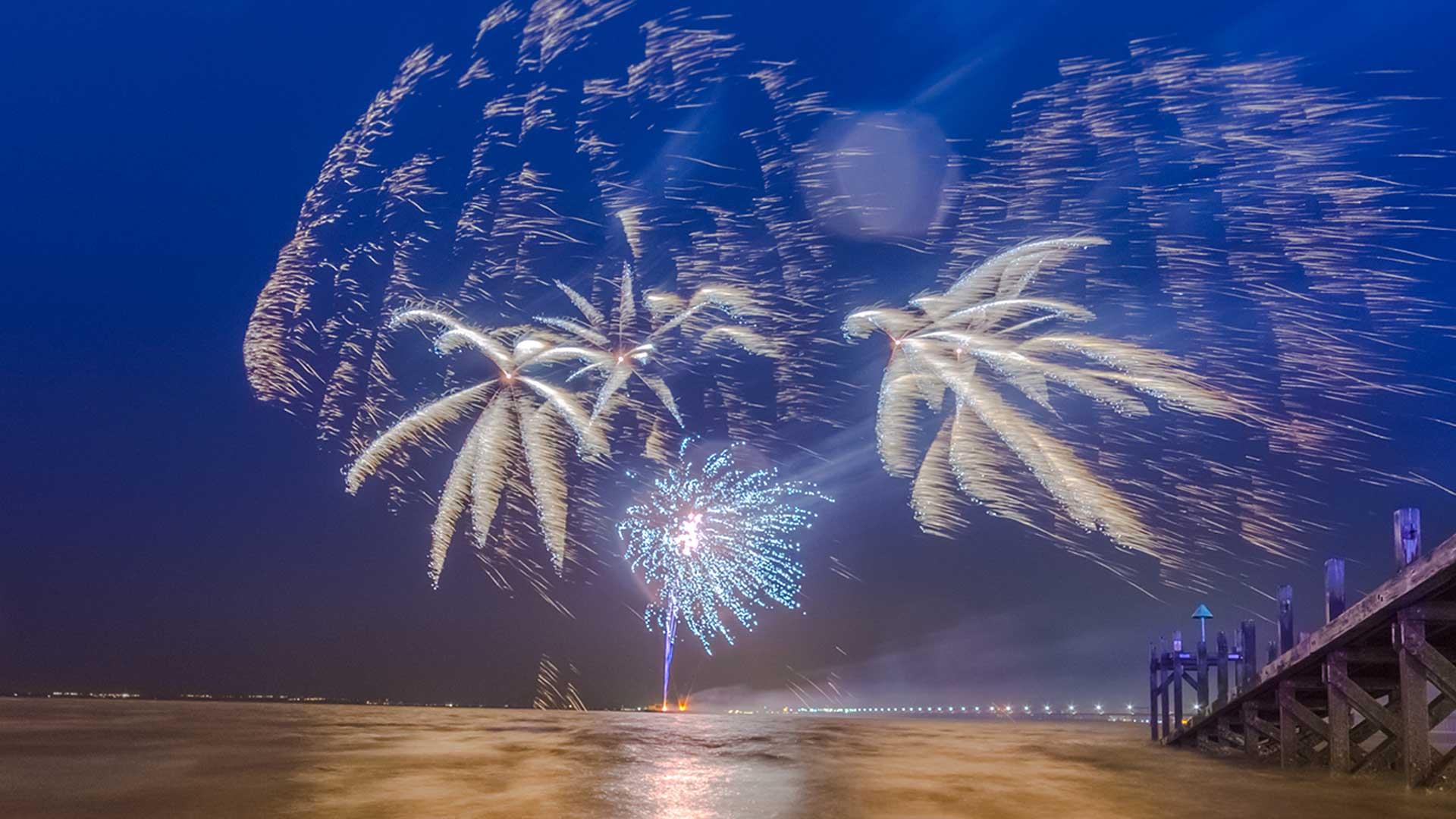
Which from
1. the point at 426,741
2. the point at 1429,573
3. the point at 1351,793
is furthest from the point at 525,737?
the point at 1429,573

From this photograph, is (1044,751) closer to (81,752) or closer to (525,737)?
(525,737)

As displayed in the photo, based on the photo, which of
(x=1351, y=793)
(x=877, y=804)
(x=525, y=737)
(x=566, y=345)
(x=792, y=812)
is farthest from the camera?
(x=525, y=737)

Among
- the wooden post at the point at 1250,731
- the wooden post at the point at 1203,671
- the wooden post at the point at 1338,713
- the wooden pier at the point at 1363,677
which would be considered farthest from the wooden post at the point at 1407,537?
the wooden post at the point at 1203,671

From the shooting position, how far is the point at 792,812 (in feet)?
39.6

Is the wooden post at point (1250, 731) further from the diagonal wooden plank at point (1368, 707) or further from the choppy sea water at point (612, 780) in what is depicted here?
the diagonal wooden plank at point (1368, 707)

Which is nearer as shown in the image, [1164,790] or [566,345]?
[1164,790]

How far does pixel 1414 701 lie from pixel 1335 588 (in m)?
2.74

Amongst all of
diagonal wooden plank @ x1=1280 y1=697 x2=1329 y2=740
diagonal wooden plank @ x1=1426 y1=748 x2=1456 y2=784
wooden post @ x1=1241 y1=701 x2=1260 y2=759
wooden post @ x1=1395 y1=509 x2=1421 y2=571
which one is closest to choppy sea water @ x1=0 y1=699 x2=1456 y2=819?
diagonal wooden plank @ x1=1426 y1=748 x2=1456 y2=784

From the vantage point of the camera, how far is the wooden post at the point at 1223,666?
23.7 m

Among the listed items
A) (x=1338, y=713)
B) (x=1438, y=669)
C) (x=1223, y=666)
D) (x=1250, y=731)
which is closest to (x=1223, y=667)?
(x=1223, y=666)

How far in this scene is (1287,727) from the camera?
1892 centimetres

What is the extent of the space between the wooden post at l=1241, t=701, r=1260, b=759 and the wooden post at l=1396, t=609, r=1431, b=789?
23.8 ft

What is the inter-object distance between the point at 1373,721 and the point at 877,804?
8495mm

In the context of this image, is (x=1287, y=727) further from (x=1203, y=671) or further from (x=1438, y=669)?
(x=1203, y=671)
